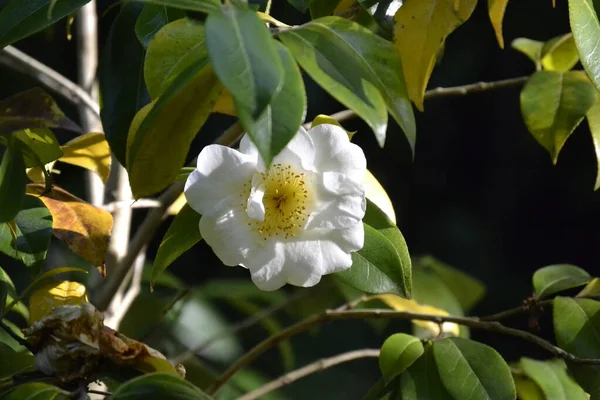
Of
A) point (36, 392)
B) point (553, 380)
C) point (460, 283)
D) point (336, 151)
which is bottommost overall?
point (460, 283)

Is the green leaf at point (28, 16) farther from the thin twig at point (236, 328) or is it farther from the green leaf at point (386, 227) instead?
the thin twig at point (236, 328)

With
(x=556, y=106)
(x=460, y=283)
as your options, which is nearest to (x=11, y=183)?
(x=556, y=106)

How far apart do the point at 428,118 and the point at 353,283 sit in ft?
5.05

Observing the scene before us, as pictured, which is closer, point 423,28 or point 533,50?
point 423,28

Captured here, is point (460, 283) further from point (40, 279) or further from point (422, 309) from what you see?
point (40, 279)

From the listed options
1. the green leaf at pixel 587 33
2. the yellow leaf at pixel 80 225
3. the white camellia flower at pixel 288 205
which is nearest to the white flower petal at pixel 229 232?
the white camellia flower at pixel 288 205

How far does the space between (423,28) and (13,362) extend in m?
0.34

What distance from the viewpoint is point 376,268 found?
496 millimetres

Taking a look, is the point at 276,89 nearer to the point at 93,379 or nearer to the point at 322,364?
the point at 93,379

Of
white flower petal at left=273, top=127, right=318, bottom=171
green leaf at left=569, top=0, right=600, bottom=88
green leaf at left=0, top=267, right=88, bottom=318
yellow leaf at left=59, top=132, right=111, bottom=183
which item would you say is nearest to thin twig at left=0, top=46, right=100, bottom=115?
yellow leaf at left=59, top=132, right=111, bottom=183

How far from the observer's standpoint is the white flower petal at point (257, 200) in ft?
1.51

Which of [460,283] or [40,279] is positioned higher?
[40,279]

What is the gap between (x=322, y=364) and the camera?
2.50 ft

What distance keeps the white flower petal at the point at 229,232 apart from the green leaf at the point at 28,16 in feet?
0.44
